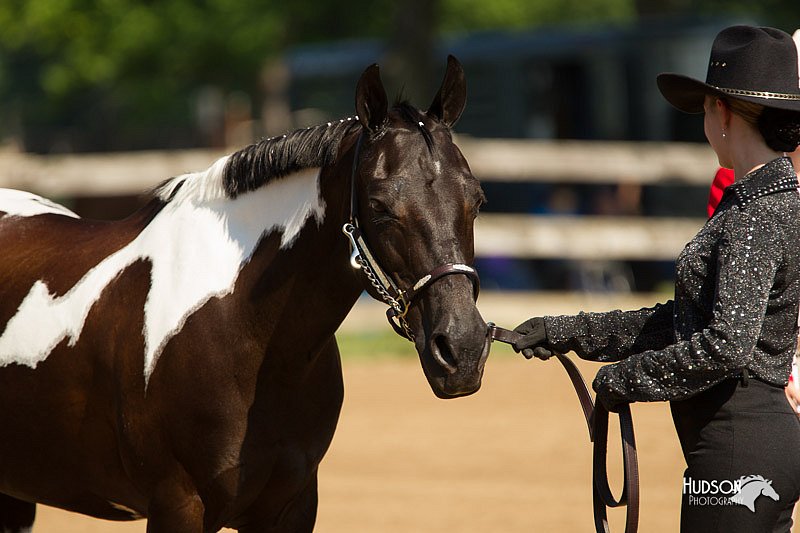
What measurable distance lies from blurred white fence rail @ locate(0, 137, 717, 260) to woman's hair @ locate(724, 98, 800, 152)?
843 cm

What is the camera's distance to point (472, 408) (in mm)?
7828

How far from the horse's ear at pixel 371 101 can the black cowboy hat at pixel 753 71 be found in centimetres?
79

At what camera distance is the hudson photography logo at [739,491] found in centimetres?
249

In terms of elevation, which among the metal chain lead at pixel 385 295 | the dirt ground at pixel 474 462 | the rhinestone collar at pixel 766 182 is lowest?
the dirt ground at pixel 474 462

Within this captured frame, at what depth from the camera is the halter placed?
8.95ft

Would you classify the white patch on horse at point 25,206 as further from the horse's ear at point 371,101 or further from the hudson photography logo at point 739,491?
the hudson photography logo at point 739,491

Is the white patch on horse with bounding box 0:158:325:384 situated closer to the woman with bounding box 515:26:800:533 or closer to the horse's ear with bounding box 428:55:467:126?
the horse's ear with bounding box 428:55:467:126

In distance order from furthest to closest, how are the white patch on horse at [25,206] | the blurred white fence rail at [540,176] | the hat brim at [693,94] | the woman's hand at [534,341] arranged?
the blurred white fence rail at [540,176], the white patch on horse at [25,206], the woman's hand at [534,341], the hat brim at [693,94]

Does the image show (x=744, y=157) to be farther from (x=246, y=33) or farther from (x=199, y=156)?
(x=246, y=33)

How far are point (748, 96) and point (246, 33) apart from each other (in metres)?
20.1

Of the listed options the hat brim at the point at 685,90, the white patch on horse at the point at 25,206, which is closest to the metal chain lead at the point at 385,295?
the hat brim at the point at 685,90

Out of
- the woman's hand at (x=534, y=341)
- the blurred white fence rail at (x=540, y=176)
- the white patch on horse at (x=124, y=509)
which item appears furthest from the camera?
the blurred white fence rail at (x=540, y=176)

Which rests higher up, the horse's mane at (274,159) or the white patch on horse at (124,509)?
the horse's mane at (274,159)

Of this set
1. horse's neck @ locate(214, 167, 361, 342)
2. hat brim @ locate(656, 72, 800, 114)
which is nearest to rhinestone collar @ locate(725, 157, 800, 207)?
hat brim @ locate(656, 72, 800, 114)
